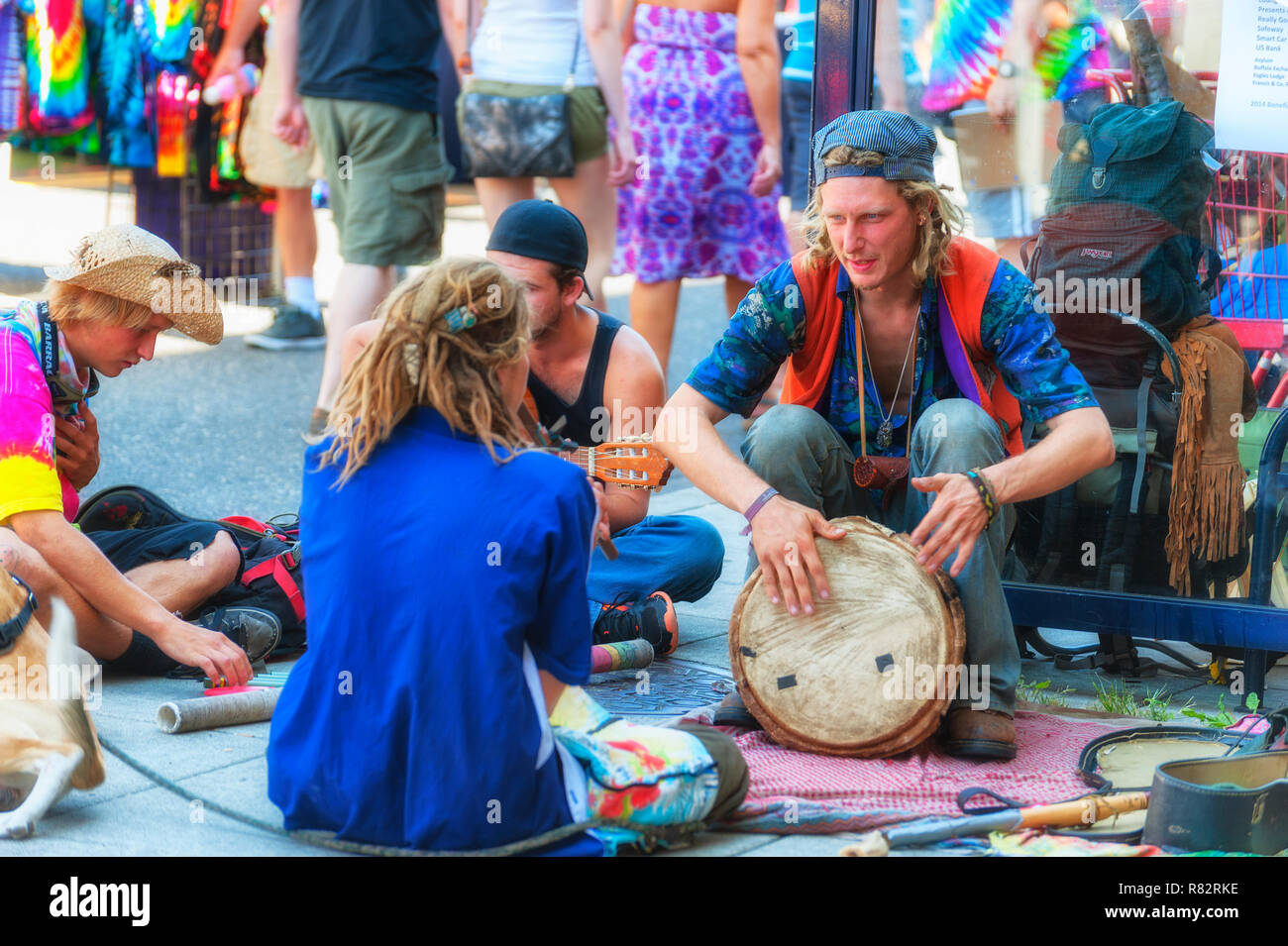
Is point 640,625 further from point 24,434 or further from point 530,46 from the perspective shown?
point 530,46

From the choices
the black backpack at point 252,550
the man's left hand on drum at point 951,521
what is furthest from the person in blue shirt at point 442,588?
the black backpack at point 252,550

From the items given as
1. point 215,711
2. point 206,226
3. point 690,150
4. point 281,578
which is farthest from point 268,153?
point 215,711

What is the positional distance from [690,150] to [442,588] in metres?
3.88

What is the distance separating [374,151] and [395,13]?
1.66ft

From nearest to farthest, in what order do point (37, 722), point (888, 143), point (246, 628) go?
point (37, 722)
point (888, 143)
point (246, 628)

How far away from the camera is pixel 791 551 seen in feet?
10.5

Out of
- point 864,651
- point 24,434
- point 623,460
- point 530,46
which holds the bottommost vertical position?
point 864,651

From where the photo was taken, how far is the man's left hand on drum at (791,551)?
3.20 metres

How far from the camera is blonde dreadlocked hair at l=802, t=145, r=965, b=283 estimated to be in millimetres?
3373

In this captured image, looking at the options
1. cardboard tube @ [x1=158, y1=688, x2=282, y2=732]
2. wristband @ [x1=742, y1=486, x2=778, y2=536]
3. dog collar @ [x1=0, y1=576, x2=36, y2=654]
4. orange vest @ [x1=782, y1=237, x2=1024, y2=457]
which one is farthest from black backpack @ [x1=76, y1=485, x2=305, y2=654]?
orange vest @ [x1=782, y1=237, x2=1024, y2=457]

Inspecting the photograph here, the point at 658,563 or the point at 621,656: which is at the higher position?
the point at 658,563

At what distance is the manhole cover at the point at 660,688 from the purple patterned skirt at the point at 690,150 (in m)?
2.53

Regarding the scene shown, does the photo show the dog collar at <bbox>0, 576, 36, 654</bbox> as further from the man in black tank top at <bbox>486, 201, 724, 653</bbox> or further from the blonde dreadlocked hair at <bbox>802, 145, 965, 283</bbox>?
the blonde dreadlocked hair at <bbox>802, 145, 965, 283</bbox>

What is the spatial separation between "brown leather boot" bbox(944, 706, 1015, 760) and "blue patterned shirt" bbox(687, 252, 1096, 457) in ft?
2.01
